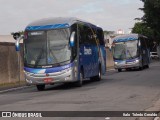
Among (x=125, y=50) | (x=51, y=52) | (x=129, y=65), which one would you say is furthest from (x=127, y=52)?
(x=51, y=52)

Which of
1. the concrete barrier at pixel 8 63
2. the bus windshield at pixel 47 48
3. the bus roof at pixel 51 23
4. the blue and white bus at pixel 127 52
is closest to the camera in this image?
the bus windshield at pixel 47 48

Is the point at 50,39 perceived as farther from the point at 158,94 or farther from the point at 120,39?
the point at 120,39

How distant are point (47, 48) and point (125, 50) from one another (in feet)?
72.1

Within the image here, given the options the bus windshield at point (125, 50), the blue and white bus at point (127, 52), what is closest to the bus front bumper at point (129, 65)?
the blue and white bus at point (127, 52)

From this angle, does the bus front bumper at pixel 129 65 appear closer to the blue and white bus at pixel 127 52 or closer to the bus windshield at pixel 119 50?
the blue and white bus at pixel 127 52

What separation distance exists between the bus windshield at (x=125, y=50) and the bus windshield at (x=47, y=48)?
2145cm

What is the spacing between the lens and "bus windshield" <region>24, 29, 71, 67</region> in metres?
22.2

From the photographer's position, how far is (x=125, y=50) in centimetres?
4347

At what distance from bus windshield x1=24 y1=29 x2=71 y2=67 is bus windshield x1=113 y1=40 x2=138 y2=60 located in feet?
70.4

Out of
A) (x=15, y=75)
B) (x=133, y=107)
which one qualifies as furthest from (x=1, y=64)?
(x=133, y=107)

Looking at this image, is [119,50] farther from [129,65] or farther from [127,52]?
[129,65]

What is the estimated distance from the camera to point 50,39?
22.4 metres

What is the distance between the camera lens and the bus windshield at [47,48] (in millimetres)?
22219

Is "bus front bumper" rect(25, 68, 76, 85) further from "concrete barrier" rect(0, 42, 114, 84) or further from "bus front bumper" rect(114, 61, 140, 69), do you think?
"bus front bumper" rect(114, 61, 140, 69)
